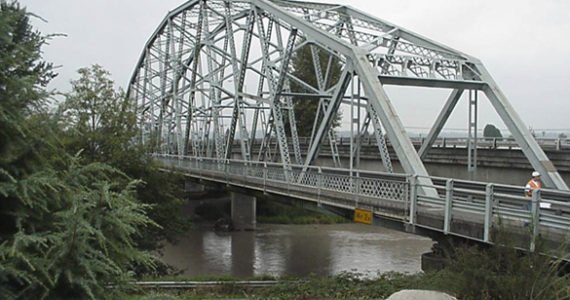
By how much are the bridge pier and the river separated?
3.27 feet

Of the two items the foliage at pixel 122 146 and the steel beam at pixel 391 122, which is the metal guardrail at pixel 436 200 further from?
the foliage at pixel 122 146

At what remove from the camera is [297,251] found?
28484 millimetres

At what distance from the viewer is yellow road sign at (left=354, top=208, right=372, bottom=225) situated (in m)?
13.6

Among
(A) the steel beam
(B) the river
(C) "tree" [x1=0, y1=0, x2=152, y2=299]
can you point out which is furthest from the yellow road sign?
(C) "tree" [x1=0, y1=0, x2=152, y2=299]

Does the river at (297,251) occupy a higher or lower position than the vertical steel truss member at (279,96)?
lower

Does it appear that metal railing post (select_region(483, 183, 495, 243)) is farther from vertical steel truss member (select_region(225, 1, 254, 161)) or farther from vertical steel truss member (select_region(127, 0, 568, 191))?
vertical steel truss member (select_region(225, 1, 254, 161))

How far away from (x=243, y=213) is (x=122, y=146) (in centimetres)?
1933

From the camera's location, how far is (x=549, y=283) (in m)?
6.93

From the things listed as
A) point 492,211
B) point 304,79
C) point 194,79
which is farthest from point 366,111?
point 304,79

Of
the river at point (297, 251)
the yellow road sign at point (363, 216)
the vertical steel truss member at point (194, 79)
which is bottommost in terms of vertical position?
the river at point (297, 251)

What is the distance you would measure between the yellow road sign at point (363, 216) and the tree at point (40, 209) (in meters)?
9.38

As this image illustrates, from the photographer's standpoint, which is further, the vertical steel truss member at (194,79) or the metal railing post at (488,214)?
the vertical steel truss member at (194,79)

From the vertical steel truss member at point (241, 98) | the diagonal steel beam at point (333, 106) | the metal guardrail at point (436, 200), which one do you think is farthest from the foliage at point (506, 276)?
the vertical steel truss member at point (241, 98)

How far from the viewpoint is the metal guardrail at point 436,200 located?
9609mm
